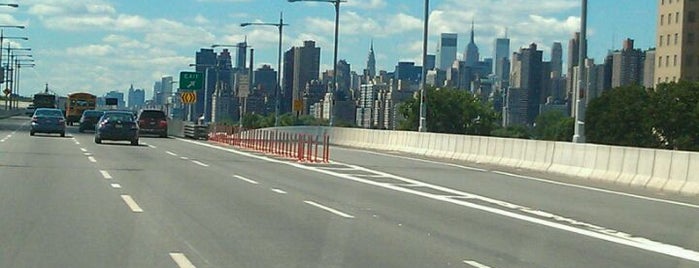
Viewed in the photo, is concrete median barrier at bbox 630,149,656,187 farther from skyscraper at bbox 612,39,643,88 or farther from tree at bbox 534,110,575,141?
skyscraper at bbox 612,39,643,88

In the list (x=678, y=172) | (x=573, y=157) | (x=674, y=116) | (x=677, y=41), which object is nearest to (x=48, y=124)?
(x=573, y=157)

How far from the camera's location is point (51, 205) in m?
18.3

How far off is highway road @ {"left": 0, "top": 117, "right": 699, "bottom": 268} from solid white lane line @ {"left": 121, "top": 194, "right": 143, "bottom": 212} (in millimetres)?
20

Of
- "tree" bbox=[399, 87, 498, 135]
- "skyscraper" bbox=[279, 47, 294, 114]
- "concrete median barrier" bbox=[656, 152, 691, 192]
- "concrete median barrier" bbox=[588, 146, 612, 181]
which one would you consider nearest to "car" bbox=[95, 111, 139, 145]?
"concrete median barrier" bbox=[588, 146, 612, 181]

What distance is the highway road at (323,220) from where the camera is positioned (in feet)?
41.8

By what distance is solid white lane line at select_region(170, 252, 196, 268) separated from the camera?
38.7ft

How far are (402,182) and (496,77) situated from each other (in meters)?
157

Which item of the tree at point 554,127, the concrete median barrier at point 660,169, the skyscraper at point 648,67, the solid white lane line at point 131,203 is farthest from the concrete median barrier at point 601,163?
the skyscraper at point 648,67

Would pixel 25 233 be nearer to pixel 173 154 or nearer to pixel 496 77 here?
pixel 173 154

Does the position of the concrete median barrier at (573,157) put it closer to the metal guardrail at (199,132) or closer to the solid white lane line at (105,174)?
the solid white lane line at (105,174)

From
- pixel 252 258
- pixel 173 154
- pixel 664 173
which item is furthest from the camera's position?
pixel 173 154

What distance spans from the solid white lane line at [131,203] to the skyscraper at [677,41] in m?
145

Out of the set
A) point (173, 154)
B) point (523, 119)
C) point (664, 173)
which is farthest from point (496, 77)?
point (664, 173)

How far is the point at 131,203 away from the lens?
1884 centimetres
